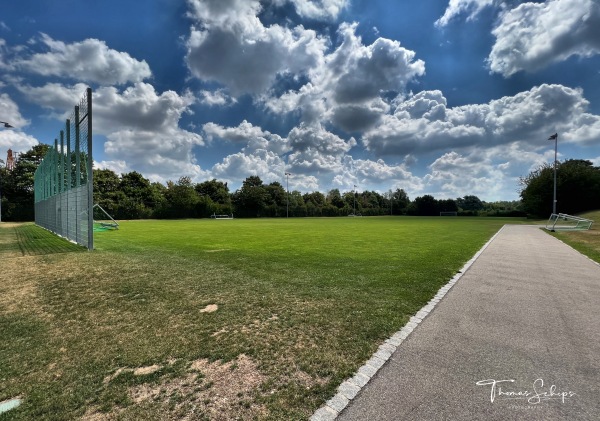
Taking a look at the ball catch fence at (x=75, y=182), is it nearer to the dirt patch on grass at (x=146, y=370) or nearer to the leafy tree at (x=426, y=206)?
the dirt patch on grass at (x=146, y=370)

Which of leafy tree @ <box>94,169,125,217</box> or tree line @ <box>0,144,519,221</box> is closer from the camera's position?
tree line @ <box>0,144,519,221</box>

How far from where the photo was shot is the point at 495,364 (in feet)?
10.5

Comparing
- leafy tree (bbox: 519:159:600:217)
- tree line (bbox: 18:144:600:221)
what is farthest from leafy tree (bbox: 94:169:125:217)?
leafy tree (bbox: 519:159:600:217)

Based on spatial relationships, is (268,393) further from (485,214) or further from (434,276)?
(485,214)

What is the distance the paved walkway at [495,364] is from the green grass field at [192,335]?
0.43 meters

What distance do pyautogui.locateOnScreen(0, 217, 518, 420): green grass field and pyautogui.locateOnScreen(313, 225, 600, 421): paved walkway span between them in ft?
1.42

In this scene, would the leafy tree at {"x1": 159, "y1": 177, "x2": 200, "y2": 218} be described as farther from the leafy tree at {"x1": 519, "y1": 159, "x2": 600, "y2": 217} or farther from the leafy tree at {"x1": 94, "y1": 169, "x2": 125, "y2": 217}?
the leafy tree at {"x1": 519, "y1": 159, "x2": 600, "y2": 217}

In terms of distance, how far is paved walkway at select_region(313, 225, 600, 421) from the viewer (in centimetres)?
250

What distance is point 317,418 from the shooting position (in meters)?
2.37

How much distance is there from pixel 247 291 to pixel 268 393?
3.34 metres

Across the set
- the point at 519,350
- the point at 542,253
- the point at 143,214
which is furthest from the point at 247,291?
the point at 143,214

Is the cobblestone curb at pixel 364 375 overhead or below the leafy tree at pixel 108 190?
below

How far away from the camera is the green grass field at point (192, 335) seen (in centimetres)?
264

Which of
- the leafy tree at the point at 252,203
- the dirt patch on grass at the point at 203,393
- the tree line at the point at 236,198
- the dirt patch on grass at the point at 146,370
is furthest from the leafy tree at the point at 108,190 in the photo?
the dirt patch on grass at the point at 203,393
